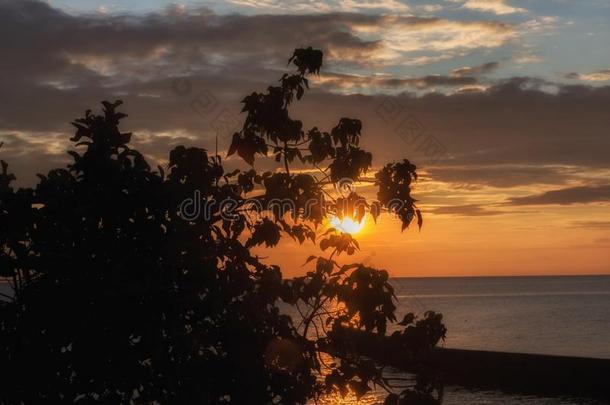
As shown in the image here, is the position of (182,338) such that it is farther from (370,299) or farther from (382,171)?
(382,171)

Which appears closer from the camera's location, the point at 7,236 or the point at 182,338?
the point at 182,338

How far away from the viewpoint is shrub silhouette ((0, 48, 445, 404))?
788 centimetres

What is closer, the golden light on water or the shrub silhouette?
the shrub silhouette

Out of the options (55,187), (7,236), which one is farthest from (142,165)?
(7,236)

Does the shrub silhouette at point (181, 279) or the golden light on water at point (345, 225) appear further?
the golden light on water at point (345, 225)

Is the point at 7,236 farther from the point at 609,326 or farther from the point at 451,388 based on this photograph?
the point at 609,326

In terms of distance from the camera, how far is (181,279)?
8.15 metres

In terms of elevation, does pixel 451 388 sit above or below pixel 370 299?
below

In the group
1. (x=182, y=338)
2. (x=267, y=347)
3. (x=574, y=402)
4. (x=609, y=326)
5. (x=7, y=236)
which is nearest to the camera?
(x=182, y=338)

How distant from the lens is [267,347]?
8.45 m

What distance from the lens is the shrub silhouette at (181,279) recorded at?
7.88 metres

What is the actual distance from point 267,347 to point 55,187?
2848 mm

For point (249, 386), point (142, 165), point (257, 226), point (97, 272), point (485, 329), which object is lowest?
point (485, 329)

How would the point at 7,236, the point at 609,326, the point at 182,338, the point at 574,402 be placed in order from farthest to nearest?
the point at 609,326 < the point at 574,402 < the point at 7,236 < the point at 182,338
